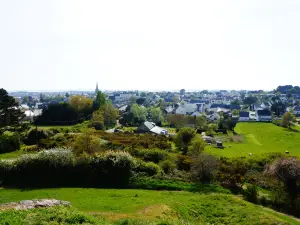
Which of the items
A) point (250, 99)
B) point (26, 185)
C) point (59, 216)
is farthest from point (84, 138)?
point (250, 99)

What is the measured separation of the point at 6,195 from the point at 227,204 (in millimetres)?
13857

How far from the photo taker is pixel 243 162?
30188 millimetres

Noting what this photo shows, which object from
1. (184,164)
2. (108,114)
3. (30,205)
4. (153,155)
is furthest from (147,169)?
(108,114)

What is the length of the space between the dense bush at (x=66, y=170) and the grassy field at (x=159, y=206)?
2.50m

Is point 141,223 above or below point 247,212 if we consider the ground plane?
above

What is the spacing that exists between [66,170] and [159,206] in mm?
9719

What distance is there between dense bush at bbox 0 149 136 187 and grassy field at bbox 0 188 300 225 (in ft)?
8.21

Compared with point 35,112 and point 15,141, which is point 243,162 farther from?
point 35,112

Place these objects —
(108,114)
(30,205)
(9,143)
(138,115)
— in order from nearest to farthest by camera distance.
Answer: (30,205) → (9,143) → (108,114) → (138,115)

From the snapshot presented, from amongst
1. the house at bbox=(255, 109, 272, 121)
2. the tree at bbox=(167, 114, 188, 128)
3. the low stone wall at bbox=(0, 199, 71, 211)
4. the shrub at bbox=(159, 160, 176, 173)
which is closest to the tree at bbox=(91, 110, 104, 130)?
the tree at bbox=(167, 114, 188, 128)

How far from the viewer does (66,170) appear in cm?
2306

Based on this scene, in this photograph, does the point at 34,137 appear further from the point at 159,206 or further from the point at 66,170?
the point at 159,206

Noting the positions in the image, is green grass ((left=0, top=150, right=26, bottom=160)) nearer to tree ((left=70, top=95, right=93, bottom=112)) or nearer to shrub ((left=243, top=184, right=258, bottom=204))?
shrub ((left=243, top=184, right=258, bottom=204))

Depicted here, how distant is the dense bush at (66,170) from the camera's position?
2248cm
